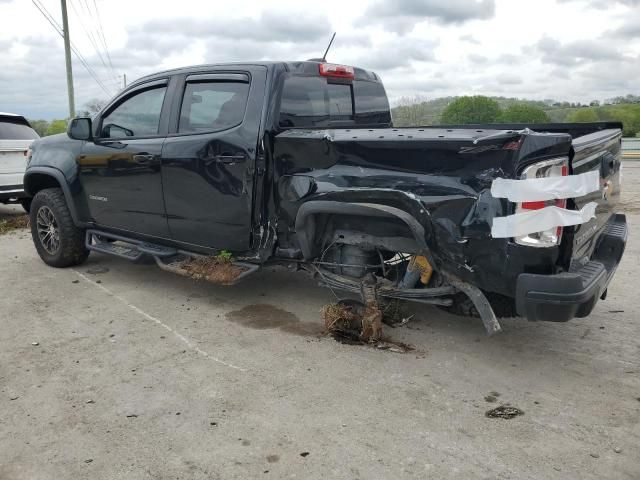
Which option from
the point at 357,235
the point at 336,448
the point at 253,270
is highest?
the point at 357,235

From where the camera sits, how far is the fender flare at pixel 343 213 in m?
3.42

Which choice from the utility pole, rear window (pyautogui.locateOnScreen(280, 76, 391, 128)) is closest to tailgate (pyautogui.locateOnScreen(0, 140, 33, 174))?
rear window (pyautogui.locateOnScreen(280, 76, 391, 128))

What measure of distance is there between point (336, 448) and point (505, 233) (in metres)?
1.45

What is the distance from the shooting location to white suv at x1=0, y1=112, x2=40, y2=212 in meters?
8.77

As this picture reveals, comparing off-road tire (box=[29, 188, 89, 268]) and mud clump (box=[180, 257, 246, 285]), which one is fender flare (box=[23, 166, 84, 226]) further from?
mud clump (box=[180, 257, 246, 285])

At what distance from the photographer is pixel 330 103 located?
187 inches

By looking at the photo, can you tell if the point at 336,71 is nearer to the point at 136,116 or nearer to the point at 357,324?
the point at 136,116

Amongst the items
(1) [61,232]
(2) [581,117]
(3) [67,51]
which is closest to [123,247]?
(1) [61,232]

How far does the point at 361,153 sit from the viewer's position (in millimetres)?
3625

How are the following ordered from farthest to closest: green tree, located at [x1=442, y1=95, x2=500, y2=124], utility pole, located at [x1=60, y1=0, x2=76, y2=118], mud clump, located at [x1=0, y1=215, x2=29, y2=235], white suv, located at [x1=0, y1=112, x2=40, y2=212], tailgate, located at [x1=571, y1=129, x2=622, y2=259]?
utility pole, located at [x1=60, y1=0, x2=76, y2=118]
white suv, located at [x1=0, y1=112, x2=40, y2=212]
mud clump, located at [x1=0, y1=215, x2=29, y2=235]
green tree, located at [x1=442, y1=95, x2=500, y2=124]
tailgate, located at [x1=571, y1=129, x2=622, y2=259]

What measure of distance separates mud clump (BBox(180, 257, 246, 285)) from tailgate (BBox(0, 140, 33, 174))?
562 centimetres

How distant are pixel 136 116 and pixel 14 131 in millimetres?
5296

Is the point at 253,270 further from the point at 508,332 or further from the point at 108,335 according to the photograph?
the point at 508,332

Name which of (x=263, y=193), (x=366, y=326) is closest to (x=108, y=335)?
(x=263, y=193)
